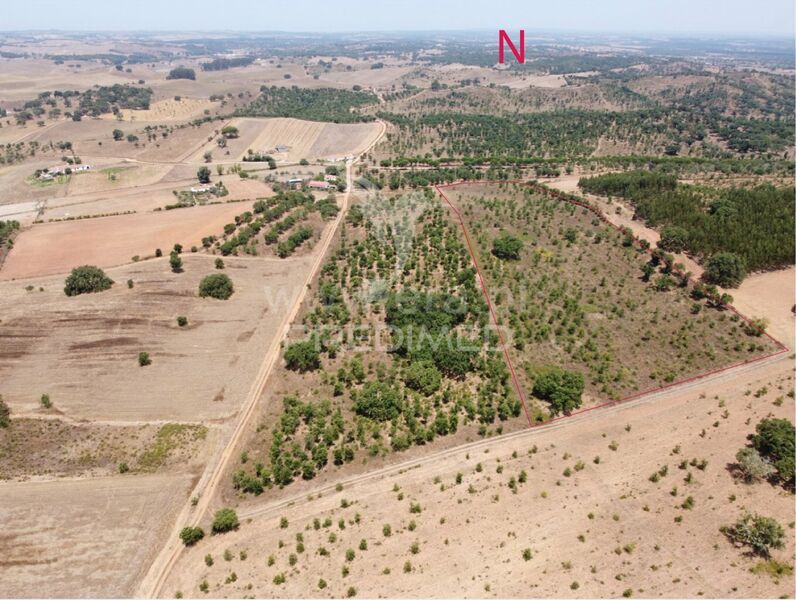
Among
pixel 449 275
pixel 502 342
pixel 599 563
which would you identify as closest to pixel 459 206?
pixel 449 275

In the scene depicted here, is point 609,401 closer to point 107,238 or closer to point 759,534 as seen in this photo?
point 759,534

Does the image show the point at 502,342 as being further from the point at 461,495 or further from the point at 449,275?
the point at 461,495

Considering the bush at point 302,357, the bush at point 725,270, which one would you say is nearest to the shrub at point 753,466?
the bush at point 725,270

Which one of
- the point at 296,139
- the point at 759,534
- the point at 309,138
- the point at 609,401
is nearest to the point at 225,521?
the point at 609,401

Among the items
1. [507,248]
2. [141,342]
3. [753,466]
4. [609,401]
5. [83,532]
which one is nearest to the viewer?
[83,532]

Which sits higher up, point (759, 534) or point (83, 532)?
point (759, 534)

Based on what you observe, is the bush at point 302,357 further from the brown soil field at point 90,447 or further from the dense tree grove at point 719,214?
the dense tree grove at point 719,214
